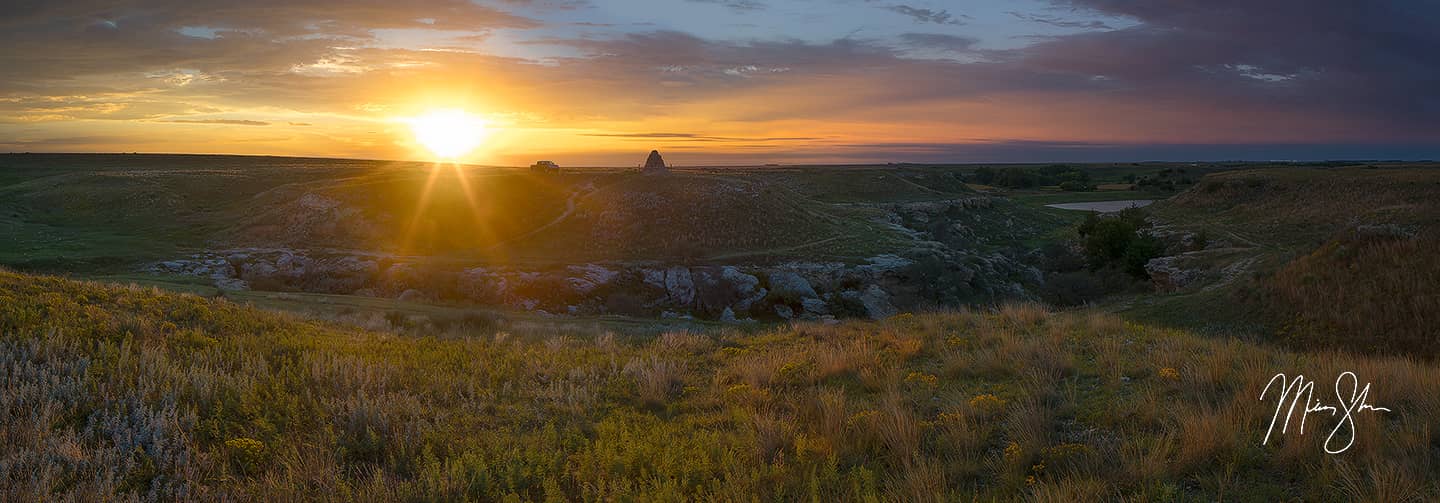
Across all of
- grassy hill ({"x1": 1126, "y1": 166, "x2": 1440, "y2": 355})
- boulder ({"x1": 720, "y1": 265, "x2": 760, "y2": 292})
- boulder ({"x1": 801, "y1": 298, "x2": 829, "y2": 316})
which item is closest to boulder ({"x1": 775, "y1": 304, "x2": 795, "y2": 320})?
boulder ({"x1": 801, "y1": 298, "x2": 829, "y2": 316})

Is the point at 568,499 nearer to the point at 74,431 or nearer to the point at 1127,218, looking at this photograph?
the point at 74,431

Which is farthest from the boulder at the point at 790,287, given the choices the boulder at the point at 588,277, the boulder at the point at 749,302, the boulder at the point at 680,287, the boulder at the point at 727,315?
the boulder at the point at 588,277

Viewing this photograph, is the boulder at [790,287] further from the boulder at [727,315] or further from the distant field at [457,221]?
the distant field at [457,221]

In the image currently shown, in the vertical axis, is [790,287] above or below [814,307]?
above

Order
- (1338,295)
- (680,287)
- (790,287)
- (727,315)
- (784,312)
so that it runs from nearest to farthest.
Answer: (1338,295) → (727,315) → (784,312) → (790,287) → (680,287)

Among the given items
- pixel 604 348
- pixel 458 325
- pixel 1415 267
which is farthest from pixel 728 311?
pixel 1415 267

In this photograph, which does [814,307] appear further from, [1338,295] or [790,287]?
[1338,295]
